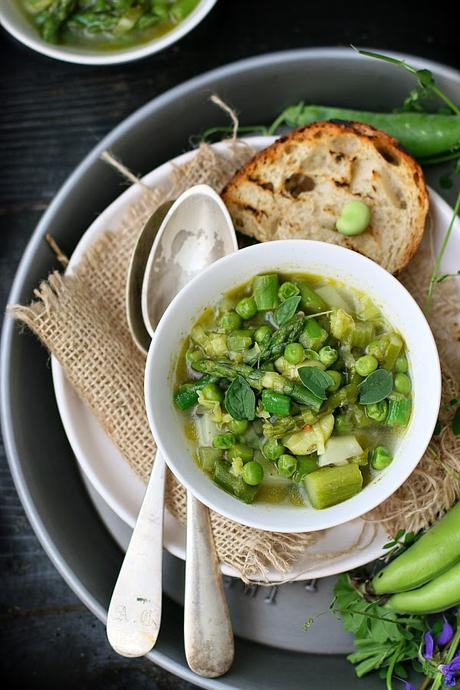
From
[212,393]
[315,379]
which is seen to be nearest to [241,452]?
[212,393]

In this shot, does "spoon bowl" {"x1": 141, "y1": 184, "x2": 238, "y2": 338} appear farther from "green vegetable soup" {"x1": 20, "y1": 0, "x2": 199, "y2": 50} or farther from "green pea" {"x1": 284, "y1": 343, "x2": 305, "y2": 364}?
"green vegetable soup" {"x1": 20, "y1": 0, "x2": 199, "y2": 50}

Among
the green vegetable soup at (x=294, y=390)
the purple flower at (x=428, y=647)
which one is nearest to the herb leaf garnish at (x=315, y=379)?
the green vegetable soup at (x=294, y=390)

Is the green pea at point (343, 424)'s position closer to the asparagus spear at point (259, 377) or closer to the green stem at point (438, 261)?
the asparagus spear at point (259, 377)

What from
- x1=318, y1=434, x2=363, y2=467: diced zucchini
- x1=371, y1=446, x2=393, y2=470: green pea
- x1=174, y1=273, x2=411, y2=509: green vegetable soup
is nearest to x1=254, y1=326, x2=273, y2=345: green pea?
x1=174, y1=273, x2=411, y2=509: green vegetable soup

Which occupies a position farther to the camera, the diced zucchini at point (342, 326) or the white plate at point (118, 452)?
the white plate at point (118, 452)

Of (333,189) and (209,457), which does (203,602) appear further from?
(333,189)

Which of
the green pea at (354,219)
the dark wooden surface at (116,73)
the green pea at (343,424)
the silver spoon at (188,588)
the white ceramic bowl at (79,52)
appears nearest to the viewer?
the green pea at (343,424)

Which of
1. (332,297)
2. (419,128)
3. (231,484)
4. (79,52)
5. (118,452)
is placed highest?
(79,52)
